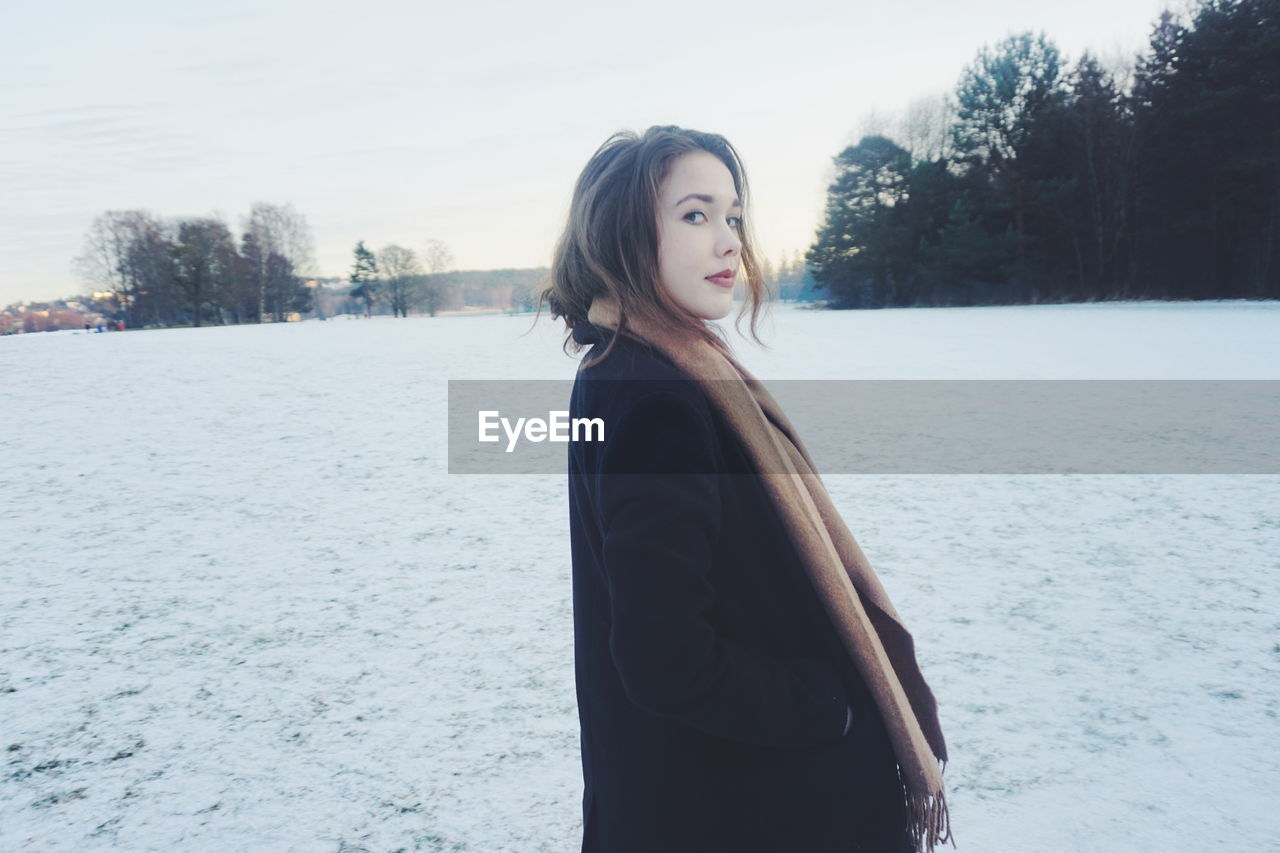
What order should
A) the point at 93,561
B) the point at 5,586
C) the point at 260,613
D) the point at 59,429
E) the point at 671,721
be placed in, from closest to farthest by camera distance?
the point at 671,721, the point at 260,613, the point at 5,586, the point at 93,561, the point at 59,429

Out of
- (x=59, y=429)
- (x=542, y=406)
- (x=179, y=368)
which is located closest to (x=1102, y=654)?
(x=542, y=406)

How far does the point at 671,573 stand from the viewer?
962 mm

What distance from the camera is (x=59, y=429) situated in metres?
9.12

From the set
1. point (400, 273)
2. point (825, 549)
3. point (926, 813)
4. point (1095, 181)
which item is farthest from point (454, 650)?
point (400, 273)

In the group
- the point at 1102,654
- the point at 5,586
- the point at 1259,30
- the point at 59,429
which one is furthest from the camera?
the point at 1259,30

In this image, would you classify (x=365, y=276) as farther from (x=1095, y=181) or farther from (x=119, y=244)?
(x=1095, y=181)

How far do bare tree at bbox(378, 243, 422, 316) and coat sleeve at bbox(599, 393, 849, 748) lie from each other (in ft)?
270

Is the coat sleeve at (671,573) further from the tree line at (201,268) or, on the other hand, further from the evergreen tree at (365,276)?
the evergreen tree at (365,276)

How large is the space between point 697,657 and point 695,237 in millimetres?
639

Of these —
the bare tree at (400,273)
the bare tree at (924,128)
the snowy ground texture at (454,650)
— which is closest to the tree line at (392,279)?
the bare tree at (400,273)

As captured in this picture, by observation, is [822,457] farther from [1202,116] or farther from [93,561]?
[1202,116]

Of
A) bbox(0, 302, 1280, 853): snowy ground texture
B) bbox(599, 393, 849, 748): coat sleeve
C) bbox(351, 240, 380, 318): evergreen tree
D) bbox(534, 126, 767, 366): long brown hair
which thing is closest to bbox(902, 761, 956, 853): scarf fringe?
bbox(599, 393, 849, 748): coat sleeve

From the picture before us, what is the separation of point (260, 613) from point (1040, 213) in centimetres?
3996

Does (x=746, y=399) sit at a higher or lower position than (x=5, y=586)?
higher
